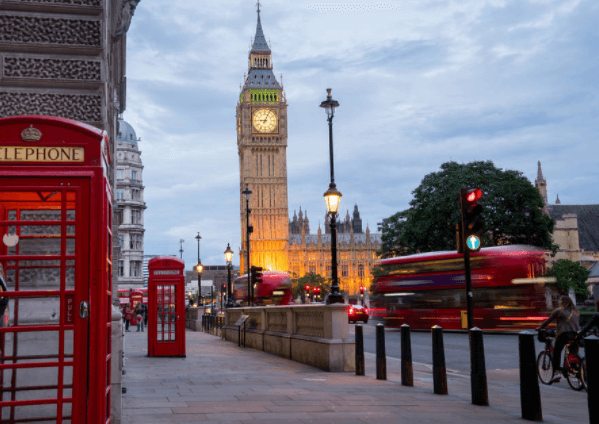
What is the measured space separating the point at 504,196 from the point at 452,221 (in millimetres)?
4349

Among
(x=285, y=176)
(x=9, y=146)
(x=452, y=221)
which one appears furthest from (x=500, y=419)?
(x=285, y=176)

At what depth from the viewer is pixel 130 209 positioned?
81.8 meters

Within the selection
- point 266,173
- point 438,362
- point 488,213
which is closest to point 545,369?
point 438,362

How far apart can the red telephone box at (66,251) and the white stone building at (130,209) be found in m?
77.1

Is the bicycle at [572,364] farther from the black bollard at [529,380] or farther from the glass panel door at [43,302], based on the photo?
the glass panel door at [43,302]

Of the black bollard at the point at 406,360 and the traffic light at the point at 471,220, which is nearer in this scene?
the traffic light at the point at 471,220

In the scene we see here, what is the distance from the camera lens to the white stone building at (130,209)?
265 feet

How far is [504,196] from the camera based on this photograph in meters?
46.0

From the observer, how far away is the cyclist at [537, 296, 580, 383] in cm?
1109

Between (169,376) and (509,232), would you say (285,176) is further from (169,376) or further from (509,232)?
(169,376)

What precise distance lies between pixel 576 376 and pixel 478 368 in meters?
3.43

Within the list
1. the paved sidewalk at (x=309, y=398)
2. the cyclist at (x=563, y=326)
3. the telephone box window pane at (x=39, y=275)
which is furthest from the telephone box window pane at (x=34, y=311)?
the cyclist at (x=563, y=326)

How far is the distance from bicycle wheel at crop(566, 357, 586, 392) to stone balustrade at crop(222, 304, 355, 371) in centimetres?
412

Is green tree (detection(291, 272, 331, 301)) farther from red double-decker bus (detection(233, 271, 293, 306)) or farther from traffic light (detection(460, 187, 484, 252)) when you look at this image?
traffic light (detection(460, 187, 484, 252))
